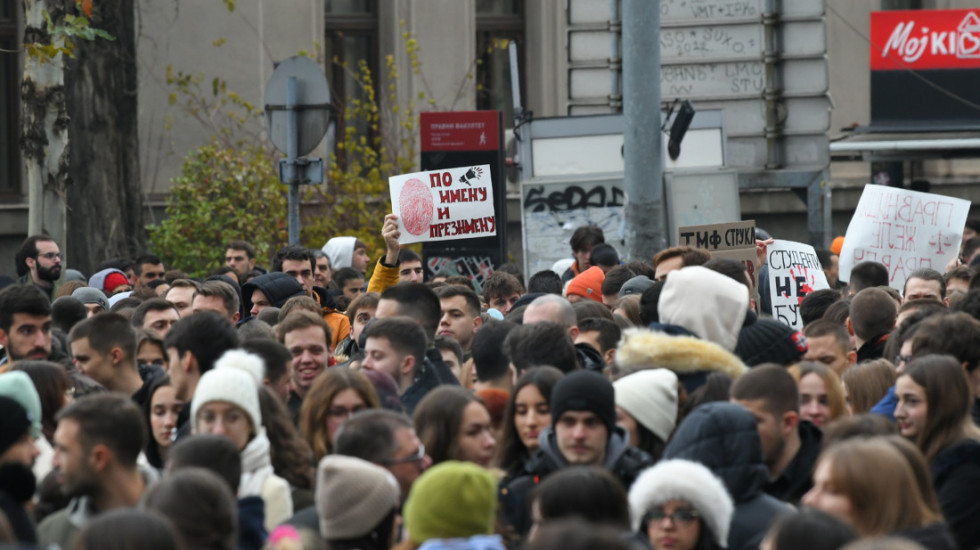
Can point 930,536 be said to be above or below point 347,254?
below

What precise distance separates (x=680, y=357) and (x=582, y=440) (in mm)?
1013

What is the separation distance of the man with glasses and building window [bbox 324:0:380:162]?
10.5 metres

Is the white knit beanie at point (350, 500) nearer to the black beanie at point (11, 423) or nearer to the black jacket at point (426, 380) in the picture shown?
the black beanie at point (11, 423)

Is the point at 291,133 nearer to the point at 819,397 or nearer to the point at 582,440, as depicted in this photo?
the point at 819,397

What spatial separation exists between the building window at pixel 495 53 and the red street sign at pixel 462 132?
403 inches

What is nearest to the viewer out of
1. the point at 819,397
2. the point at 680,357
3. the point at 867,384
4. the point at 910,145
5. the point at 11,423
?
the point at 11,423

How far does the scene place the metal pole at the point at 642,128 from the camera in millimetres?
11367

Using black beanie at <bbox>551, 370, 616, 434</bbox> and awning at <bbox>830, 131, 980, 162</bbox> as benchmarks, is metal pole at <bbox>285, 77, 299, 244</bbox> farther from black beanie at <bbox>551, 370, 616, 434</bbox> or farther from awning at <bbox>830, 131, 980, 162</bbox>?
awning at <bbox>830, 131, 980, 162</bbox>

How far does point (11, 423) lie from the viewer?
15.9ft

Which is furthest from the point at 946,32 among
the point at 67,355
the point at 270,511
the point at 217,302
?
the point at 270,511

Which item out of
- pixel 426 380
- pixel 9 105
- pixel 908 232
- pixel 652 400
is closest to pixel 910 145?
pixel 908 232

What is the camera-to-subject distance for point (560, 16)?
2231cm

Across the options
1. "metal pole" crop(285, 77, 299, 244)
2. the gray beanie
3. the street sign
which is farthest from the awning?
the gray beanie

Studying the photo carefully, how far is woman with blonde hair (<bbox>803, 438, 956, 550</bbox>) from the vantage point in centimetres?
425
